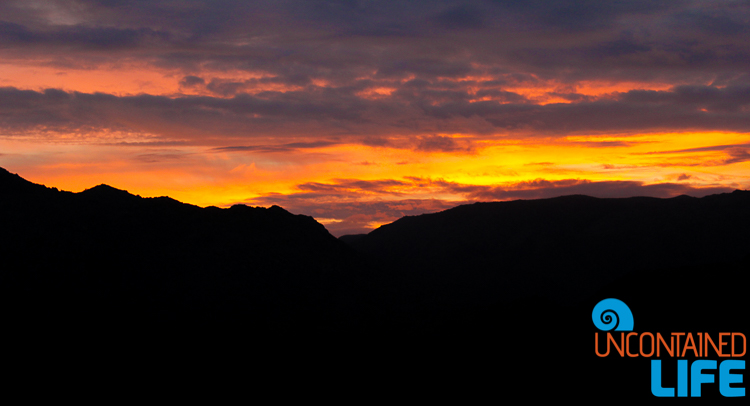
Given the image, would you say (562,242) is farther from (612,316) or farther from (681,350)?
(681,350)

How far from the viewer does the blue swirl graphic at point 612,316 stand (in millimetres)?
24714

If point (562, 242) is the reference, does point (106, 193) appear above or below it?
above

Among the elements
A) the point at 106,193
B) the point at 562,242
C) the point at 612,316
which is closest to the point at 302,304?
the point at 106,193


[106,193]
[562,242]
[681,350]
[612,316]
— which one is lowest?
[681,350]

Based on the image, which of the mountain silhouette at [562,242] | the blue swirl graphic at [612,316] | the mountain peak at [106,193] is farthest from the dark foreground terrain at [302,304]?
the blue swirl graphic at [612,316]

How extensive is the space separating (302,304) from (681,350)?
23.2 metres

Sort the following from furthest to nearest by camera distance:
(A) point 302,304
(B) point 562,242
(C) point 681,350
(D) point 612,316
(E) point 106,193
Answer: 1. (B) point 562,242
2. (E) point 106,193
3. (A) point 302,304
4. (D) point 612,316
5. (C) point 681,350

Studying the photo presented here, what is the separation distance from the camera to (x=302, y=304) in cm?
3788

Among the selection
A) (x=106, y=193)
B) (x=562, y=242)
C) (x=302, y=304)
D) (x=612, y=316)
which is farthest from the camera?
(x=562, y=242)

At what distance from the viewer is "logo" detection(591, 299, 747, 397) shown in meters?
20.7

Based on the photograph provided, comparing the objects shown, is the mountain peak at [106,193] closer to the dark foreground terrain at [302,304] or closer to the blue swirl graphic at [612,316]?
the dark foreground terrain at [302,304]

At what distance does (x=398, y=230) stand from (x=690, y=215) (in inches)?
1360

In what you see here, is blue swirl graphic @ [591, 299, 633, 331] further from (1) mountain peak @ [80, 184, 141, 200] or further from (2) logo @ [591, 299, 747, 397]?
(1) mountain peak @ [80, 184, 141, 200]

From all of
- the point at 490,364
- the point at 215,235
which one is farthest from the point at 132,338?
the point at 490,364
